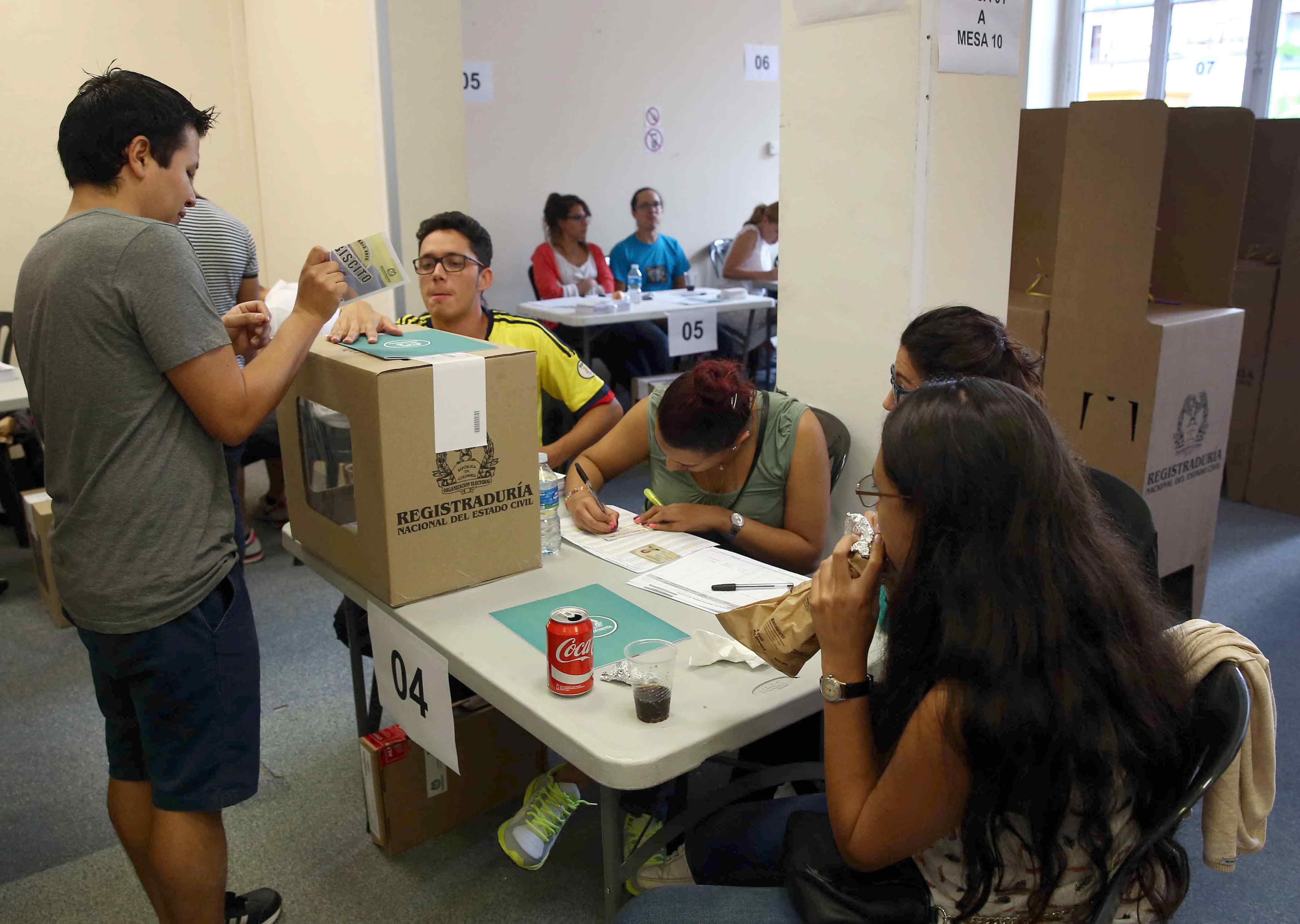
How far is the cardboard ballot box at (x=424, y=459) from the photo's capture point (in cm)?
149

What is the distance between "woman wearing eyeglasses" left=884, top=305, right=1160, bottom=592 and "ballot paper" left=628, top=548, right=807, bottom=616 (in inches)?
15.0

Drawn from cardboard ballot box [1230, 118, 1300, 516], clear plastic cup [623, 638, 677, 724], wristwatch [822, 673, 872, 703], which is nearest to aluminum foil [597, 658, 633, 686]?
clear plastic cup [623, 638, 677, 724]

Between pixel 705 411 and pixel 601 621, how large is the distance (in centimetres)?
59

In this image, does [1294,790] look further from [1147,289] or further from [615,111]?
[615,111]

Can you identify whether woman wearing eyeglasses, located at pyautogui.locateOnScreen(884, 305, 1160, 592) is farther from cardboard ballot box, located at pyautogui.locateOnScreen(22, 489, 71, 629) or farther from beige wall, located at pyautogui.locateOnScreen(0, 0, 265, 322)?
beige wall, located at pyautogui.locateOnScreen(0, 0, 265, 322)

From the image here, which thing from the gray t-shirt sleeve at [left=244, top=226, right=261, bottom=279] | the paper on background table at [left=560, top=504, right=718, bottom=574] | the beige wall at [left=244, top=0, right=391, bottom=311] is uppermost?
the beige wall at [left=244, top=0, right=391, bottom=311]

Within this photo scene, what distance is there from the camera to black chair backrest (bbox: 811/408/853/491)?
7.46 ft

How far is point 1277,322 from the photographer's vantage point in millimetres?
4062

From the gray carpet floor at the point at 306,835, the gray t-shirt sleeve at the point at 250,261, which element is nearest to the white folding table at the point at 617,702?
the gray carpet floor at the point at 306,835

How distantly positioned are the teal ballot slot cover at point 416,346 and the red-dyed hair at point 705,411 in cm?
47

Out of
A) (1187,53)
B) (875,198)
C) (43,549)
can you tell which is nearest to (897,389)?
(875,198)

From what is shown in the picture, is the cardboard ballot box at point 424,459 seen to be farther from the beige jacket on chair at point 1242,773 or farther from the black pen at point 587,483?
the beige jacket on chair at point 1242,773

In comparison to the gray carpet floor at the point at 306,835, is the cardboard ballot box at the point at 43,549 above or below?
above

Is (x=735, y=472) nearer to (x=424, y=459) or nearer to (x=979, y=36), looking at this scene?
(x=424, y=459)
